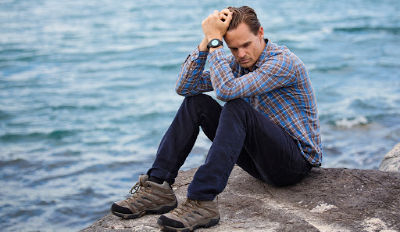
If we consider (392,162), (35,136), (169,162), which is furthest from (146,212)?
(35,136)

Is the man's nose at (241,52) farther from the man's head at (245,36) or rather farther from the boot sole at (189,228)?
the boot sole at (189,228)

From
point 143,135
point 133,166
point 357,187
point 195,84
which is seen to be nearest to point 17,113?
point 143,135

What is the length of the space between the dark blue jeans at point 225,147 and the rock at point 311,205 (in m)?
0.16

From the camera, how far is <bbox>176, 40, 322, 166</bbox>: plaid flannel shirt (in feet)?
12.7

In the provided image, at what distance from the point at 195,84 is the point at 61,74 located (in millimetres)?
10893

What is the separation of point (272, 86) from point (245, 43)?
0.39m

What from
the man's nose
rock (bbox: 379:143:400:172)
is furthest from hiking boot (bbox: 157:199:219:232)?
rock (bbox: 379:143:400:172)

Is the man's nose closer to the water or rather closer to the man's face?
the man's face

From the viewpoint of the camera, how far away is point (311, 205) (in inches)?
158

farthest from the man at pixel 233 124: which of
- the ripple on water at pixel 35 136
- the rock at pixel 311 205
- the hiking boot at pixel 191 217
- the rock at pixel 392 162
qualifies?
the ripple on water at pixel 35 136

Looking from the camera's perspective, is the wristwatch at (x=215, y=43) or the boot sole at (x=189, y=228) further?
the wristwatch at (x=215, y=43)

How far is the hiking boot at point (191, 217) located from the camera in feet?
11.7

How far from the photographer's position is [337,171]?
15.0 ft

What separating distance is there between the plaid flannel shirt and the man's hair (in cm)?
20
